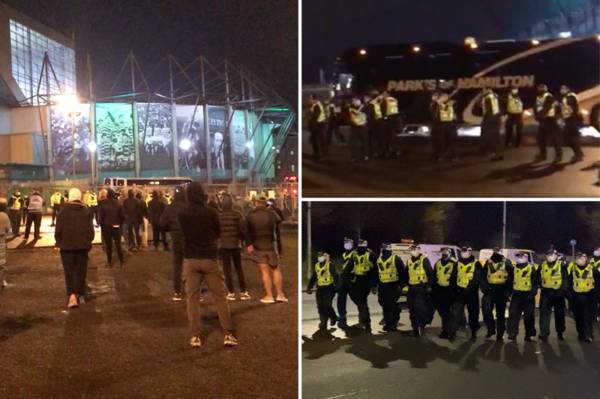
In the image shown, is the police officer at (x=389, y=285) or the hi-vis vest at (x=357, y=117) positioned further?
the police officer at (x=389, y=285)

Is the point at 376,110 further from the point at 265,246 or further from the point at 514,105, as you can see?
the point at 265,246

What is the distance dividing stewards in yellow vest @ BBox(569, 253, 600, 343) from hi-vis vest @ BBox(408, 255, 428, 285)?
732 millimetres

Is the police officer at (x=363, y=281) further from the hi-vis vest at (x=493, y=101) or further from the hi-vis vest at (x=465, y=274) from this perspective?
the hi-vis vest at (x=493, y=101)

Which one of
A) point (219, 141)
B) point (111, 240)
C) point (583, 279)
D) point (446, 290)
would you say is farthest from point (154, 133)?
point (583, 279)

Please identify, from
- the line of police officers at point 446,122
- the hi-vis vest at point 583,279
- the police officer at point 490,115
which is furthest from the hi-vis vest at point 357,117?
the hi-vis vest at point 583,279

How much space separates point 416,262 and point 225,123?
1144 millimetres

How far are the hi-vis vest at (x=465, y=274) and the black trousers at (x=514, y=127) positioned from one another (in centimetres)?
81

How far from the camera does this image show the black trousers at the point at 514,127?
2059mm

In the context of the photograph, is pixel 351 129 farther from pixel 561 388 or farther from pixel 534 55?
pixel 561 388

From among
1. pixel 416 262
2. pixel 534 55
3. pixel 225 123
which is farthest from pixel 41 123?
pixel 534 55

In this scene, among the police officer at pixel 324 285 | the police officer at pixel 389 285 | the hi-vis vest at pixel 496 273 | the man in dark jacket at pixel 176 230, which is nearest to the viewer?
the man in dark jacket at pixel 176 230

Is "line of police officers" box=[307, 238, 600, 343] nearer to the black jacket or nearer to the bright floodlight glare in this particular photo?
the bright floodlight glare

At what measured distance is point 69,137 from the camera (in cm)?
221

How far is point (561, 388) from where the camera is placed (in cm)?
242
